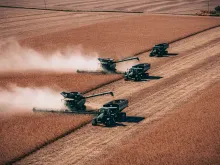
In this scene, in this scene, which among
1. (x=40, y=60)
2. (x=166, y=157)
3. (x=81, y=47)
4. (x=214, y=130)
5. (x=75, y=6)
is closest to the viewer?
(x=166, y=157)

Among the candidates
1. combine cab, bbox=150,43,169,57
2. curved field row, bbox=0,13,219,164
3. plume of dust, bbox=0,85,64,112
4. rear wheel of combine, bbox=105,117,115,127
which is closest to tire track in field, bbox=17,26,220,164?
rear wheel of combine, bbox=105,117,115,127

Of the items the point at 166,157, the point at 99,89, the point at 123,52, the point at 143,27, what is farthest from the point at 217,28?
the point at 166,157

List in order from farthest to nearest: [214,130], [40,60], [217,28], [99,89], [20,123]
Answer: [217,28] < [40,60] < [99,89] < [20,123] < [214,130]

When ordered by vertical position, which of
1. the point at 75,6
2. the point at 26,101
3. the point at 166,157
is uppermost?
the point at 75,6

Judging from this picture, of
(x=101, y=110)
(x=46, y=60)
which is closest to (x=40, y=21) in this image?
Result: (x=46, y=60)

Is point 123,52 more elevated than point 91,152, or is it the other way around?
point 123,52

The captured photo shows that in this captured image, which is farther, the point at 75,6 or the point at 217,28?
the point at 75,6

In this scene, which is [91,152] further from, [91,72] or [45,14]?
[45,14]

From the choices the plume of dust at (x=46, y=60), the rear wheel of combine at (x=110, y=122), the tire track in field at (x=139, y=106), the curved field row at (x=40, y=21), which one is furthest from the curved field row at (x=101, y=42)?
the curved field row at (x=40, y=21)
